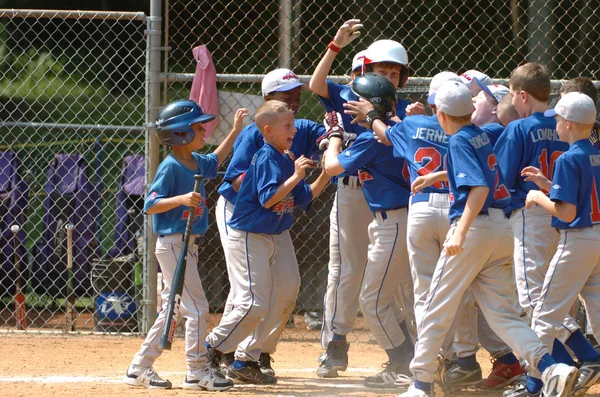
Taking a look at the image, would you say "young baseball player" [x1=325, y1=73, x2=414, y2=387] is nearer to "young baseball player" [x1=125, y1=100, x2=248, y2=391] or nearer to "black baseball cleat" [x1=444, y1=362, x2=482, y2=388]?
"black baseball cleat" [x1=444, y1=362, x2=482, y2=388]

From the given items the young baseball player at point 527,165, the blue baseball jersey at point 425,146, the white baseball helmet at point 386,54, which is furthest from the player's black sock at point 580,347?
the white baseball helmet at point 386,54

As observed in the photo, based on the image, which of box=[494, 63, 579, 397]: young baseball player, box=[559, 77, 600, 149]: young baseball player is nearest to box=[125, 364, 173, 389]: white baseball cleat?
box=[494, 63, 579, 397]: young baseball player

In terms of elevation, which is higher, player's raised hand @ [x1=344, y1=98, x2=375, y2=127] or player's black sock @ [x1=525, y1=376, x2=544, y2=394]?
player's raised hand @ [x1=344, y1=98, x2=375, y2=127]

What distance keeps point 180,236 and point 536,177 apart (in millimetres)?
1922

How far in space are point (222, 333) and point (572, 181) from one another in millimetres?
2041

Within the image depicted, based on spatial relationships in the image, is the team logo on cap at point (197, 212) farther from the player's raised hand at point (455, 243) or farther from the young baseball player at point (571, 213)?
the young baseball player at point (571, 213)

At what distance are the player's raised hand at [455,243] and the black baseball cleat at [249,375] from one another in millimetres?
1642

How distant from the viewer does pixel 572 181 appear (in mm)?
4562

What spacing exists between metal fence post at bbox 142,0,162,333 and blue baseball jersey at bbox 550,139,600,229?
326 cm

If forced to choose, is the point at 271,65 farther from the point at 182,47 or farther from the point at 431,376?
the point at 431,376

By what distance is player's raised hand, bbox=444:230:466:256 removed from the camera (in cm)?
424

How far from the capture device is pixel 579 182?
4.60 meters

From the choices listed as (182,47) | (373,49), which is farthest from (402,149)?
(182,47)

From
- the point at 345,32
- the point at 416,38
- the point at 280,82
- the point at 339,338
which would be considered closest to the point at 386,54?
the point at 345,32
